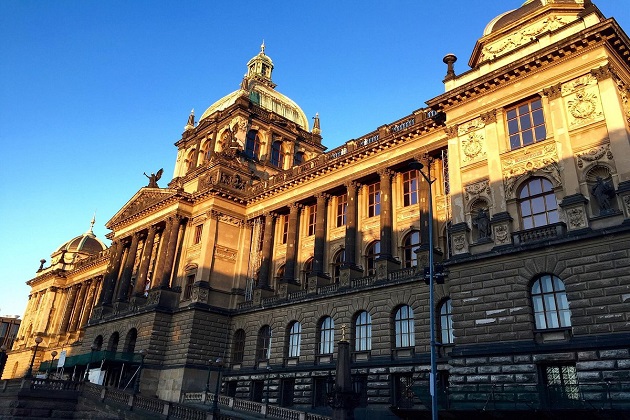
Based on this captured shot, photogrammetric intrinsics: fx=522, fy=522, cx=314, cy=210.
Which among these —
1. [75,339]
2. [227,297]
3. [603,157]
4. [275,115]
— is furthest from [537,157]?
[75,339]

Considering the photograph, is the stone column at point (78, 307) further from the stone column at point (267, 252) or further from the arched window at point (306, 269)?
the arched window at point (306, 269)

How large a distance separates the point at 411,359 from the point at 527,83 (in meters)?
15.8

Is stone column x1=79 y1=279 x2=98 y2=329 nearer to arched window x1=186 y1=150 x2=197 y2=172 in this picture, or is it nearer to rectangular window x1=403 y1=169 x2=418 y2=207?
arched window x1=186 y1=150 x2=197 y2=172

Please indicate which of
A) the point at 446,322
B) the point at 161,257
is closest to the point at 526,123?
the point at 446,322

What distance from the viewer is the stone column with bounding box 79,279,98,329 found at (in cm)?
6714

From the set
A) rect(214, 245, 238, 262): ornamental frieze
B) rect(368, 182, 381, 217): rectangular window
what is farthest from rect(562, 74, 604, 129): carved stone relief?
rect(214, 245, 238, 262): ornamental frieze

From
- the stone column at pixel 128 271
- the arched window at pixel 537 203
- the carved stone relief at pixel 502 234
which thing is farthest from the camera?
the stone column at pixel 128 271

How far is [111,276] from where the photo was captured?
169ft

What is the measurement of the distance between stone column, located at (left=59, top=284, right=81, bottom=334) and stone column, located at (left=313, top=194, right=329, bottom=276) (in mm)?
47474

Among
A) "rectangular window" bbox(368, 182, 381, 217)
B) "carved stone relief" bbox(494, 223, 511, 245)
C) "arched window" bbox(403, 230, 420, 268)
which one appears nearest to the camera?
"carved stone relief" bbox(494, 223, 511, 245)

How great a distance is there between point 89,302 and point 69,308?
526 cm

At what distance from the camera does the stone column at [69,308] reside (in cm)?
7012

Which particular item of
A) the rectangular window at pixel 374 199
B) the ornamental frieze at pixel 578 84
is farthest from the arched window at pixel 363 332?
the ornamental frieze at pixel 578 84

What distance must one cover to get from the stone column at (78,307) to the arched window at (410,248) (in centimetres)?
5111
